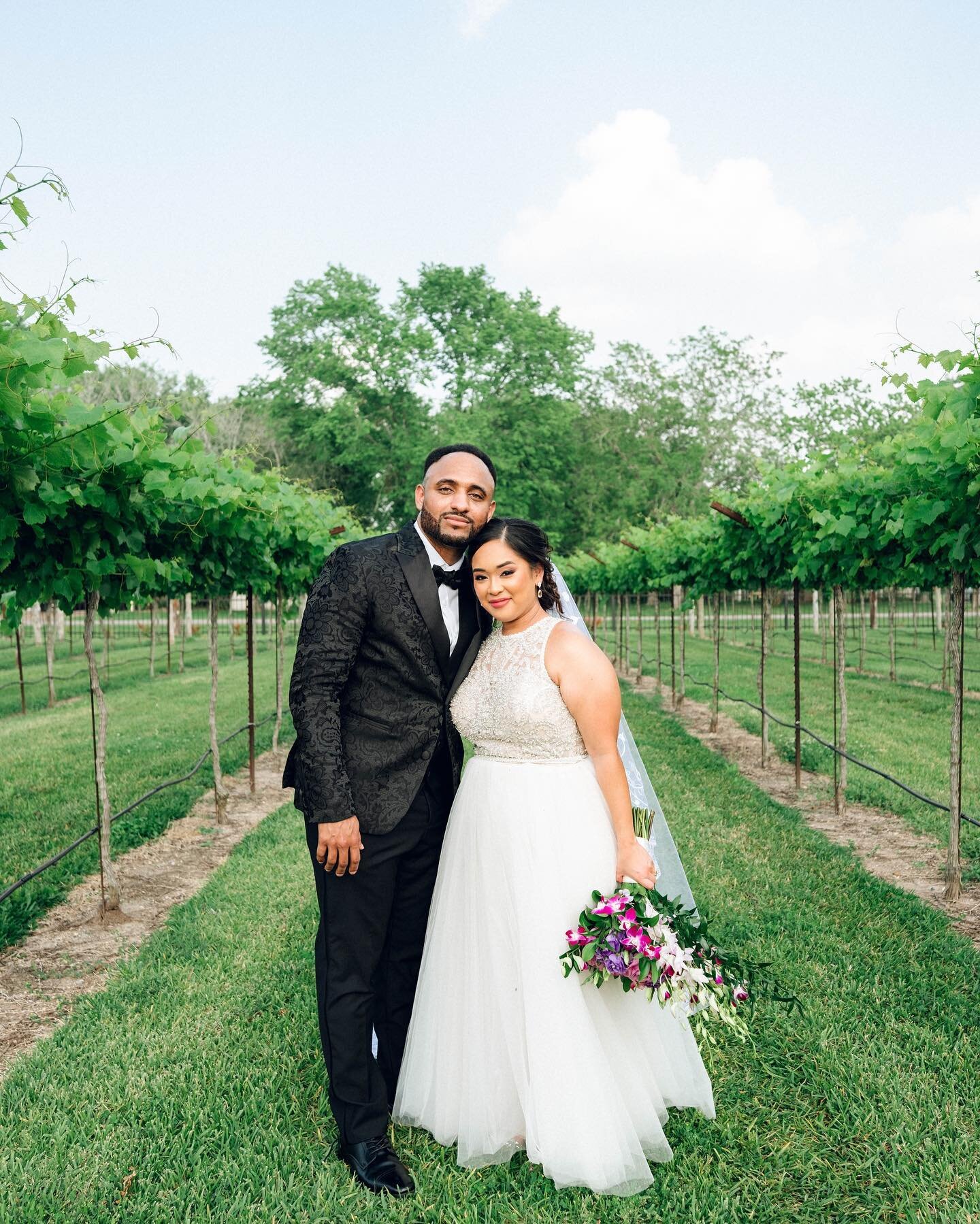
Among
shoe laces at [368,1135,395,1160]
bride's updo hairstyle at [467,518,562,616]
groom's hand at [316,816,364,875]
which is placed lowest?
shoe laces at [368,1135,395,1160]

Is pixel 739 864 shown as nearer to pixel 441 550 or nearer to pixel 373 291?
pixel 441 550

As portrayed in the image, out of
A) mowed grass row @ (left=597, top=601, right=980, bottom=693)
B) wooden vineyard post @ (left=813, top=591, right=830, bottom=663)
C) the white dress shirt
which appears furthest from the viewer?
wooden vineyard post @ (left=813, top=591, right=830, bottom=663)

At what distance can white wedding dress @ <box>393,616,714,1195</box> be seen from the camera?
287 centimetres

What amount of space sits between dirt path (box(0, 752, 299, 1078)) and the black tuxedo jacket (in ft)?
7.06

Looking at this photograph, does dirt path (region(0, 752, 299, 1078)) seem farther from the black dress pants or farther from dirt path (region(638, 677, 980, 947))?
dirt path (region(638, 677, 980, 947))

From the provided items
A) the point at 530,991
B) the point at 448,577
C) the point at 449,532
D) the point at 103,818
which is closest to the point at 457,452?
the point at 449,532

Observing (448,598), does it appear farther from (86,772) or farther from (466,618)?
(86,772)

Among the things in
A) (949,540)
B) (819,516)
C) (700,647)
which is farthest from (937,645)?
(949,540)

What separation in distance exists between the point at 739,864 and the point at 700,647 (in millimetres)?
23611

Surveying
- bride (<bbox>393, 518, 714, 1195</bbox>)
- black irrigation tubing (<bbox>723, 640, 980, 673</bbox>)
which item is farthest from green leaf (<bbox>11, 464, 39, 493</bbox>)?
black irrigation tubing (<bbox>723, 640, 980, 673</bbox>)

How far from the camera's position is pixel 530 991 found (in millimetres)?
2936

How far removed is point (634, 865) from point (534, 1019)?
561mm

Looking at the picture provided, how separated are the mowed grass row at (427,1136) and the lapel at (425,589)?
1016 mm

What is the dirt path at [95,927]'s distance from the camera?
434 cm
